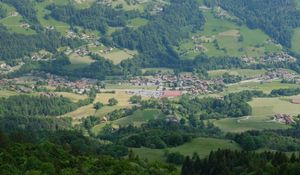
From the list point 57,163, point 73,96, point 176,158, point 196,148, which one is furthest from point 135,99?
point 57,163

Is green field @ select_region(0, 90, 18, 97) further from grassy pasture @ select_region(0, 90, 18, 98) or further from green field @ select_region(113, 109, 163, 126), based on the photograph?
green field @ select_region(113, 109, 163, 126)

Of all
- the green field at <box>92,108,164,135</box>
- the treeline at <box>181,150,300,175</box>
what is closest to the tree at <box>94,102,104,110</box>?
the green field at <box>92,108,164,135</box>

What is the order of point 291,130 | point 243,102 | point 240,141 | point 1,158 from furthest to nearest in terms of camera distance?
point 243,102, point 291,130, point 240,141, point 1,158

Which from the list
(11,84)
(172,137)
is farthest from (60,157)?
(11,84)

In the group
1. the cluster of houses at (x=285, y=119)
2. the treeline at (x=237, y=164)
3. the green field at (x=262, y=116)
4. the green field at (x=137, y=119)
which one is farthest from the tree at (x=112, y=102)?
the treeline at (x=237, y=164)

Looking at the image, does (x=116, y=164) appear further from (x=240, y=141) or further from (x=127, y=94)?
(x=127, y=94)

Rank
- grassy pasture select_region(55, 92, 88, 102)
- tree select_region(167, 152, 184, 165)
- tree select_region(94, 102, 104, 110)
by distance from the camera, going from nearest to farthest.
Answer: tree select_region(167, 152, 184, 165) → tree select_region(94, 102, 104, 110) → grassy pasture select_region(55, 92, 88, 102)

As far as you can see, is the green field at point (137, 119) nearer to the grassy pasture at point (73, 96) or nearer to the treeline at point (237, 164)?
the grassy pasture at point (73, 96)
